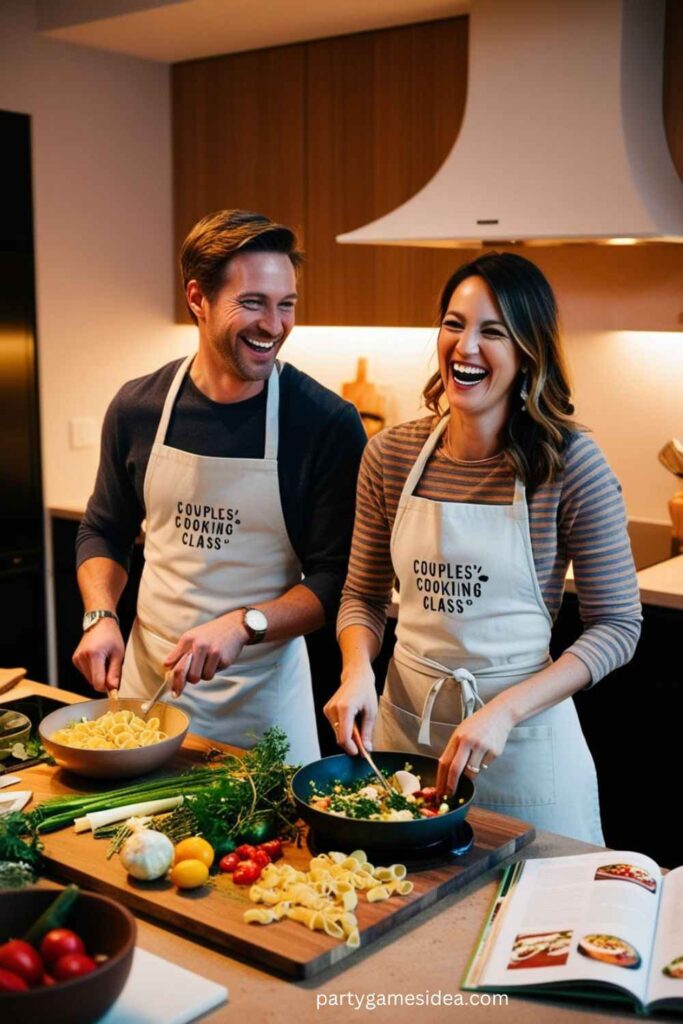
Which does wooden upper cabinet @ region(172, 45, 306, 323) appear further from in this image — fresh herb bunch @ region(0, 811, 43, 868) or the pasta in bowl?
fresh herb bunch @ region(0, 811, 43, 868)

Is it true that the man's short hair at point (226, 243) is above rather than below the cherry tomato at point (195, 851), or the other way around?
above

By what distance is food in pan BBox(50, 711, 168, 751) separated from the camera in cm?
165

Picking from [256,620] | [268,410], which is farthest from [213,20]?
[256,620]

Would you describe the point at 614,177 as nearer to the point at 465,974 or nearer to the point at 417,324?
the point at 417,324

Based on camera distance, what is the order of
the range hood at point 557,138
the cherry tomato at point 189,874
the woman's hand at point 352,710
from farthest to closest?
the range hood at point 557,138 < the woman's hand at point 352,710 < the cherry tomato at point 189,874

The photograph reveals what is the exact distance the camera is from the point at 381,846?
1385 mm

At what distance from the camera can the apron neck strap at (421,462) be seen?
1866 mm

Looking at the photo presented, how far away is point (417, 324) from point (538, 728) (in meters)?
1.96

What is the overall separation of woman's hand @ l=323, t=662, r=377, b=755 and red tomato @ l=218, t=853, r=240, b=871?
25cm

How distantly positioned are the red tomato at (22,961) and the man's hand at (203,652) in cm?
69

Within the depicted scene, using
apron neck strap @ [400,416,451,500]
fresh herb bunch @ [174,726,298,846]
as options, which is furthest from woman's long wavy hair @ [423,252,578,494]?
fresh herb bunch @ [174,726,298,846]

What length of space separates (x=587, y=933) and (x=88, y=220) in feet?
10.4

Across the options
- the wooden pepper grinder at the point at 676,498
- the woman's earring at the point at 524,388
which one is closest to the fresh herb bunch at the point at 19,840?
the woman's earring at the point at 524,388

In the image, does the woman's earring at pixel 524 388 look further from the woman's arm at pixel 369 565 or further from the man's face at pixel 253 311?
the man's face at pixel 253 311
